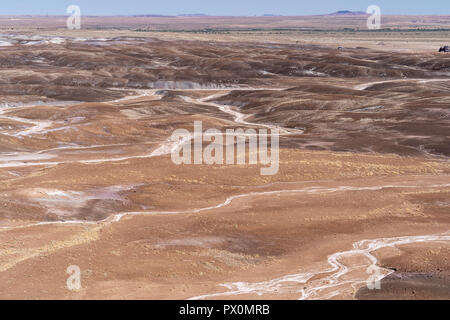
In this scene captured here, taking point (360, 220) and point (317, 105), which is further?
point (317, 105)

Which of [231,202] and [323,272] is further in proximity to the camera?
[231,202]

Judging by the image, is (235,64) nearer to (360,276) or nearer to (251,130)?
(251,130)

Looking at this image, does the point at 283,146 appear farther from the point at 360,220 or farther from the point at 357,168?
the point at 360,220

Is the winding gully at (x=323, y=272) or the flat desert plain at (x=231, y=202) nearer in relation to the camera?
the winding gully at (x=323, y=272)

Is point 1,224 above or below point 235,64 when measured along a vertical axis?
below

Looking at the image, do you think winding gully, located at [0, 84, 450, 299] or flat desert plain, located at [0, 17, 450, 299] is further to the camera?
flat desert plain, located at [0, 17, 450, 299]

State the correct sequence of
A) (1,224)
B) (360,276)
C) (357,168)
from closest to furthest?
(360,276) < (1,224) < (357,168)
